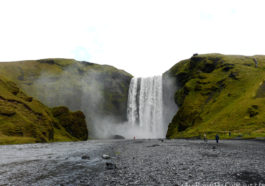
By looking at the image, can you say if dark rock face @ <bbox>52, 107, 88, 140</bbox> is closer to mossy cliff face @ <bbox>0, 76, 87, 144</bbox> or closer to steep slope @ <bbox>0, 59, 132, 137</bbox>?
mossy cliff face @ <bbox>0, 76, 87, 144</bbox>

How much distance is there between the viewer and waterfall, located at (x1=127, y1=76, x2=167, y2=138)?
336ft

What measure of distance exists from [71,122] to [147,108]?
136ft

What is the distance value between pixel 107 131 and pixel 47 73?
57.6 metres

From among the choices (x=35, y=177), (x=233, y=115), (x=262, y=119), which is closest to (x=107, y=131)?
(x=233, y=115)

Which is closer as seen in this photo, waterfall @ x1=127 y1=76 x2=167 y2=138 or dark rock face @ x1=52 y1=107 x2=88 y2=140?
dark rock face @ x1=52 y1=107 x2=88 y2=140

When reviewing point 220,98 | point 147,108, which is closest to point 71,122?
point 147,108

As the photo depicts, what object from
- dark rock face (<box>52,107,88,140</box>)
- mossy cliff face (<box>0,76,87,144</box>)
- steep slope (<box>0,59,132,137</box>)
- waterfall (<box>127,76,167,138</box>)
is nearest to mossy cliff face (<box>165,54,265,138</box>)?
waterfall (<box>127,76,167,138</box>)

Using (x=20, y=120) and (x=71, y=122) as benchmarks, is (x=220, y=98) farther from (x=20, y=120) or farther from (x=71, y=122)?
(x=20, y=120)

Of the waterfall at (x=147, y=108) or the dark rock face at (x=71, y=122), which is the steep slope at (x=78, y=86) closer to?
the waterfall at (x=147, y=108)

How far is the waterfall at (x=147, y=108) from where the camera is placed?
10231cm

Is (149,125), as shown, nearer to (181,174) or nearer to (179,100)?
(179,100)

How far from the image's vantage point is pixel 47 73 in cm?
13238

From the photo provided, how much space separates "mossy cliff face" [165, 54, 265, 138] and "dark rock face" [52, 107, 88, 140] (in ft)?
136

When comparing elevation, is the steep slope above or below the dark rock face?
above
